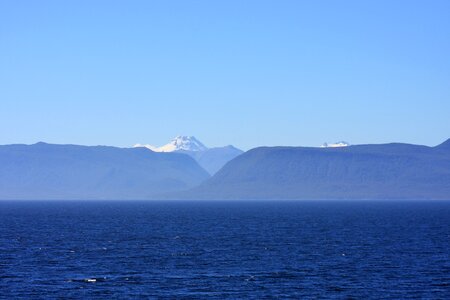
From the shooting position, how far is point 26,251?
9825cm

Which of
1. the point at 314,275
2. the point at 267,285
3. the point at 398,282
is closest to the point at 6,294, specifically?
the point at 267,285

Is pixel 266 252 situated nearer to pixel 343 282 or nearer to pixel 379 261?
pixel 379 261

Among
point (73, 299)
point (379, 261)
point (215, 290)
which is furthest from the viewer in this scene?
point (379, 261)

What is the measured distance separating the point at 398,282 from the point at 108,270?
27.9 metres

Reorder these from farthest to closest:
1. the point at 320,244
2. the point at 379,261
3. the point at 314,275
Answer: the point at 320,244 < the point at 379,261 < the point at 314,275

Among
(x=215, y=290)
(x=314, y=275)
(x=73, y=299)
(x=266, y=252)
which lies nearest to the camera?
(x=73, y=299)

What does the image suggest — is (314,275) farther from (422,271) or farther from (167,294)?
(167,294)

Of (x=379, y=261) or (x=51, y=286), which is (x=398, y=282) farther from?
(x=51, y=286)

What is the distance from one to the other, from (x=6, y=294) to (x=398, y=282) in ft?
110

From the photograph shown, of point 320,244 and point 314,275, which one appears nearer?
point 314,275

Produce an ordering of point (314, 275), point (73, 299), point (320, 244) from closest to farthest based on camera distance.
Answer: point (73, 299), point (314, 275), point (320, 244)

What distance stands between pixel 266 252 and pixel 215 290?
30.9 m

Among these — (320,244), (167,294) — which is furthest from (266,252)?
(167,294)

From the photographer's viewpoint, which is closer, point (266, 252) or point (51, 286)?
point (51, 286)
